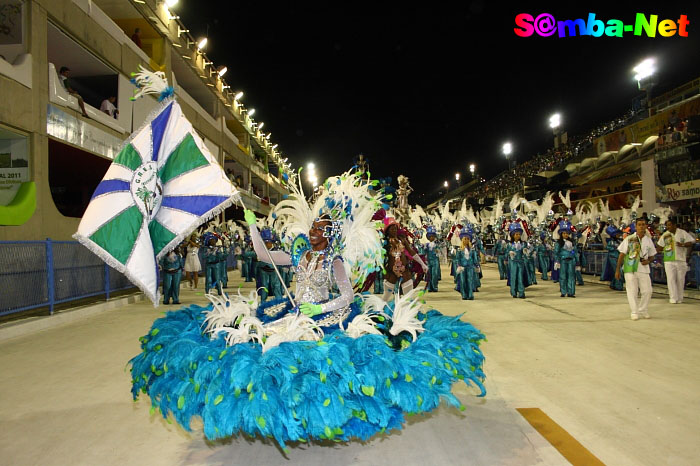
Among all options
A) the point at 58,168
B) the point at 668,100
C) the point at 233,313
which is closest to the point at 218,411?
the point at 233,313

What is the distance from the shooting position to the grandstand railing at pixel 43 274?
28.0 feet

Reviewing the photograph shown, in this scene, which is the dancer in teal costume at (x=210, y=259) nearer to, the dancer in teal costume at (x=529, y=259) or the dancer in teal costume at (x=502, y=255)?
the dancer in teal costume at (x=529, y=259)

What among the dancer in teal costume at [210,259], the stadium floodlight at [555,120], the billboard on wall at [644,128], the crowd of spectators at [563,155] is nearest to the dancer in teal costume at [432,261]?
the dancer in teal costume at [210,259]

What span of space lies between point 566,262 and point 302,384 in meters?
11.0

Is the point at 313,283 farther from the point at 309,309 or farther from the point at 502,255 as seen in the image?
the point at 502,255

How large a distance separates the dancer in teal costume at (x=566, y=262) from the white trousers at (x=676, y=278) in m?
2.12

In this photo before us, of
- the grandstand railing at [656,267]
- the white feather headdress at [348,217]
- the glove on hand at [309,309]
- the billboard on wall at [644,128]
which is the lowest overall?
the grandstand railing at [656,267]

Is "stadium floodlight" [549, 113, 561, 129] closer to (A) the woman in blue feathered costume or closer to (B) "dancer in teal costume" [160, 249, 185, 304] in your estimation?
(B) "dancer in teal costume" [160, 249, 185, 304]

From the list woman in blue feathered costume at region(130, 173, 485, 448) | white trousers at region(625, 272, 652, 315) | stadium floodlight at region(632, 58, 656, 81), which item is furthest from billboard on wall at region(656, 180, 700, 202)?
woman in blue feathered costume at region(130, 173, 485, 448)

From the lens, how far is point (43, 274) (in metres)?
9.44

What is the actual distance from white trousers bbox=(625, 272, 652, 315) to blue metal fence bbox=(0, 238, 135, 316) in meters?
11.7

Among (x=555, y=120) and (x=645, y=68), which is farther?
(x=555, y=120)

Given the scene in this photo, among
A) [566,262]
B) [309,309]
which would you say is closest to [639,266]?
[566,262]

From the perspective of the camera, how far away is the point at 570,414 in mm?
3871
